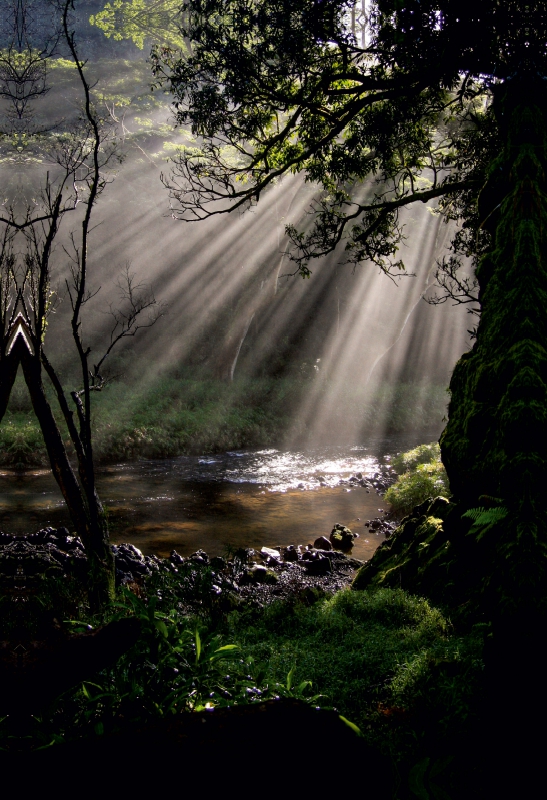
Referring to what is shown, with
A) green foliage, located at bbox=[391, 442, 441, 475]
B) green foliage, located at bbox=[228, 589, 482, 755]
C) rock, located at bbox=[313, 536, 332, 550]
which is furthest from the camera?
green foliage, located at bbox=[391, 442, 441, 475]

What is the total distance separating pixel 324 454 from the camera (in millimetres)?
20859

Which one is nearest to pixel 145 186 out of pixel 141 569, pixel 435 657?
pixel 141 569

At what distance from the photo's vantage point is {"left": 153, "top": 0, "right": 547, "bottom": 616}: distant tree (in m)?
3.18

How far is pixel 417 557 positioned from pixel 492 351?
12.1ft

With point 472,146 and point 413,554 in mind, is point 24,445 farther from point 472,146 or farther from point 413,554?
point 472,146

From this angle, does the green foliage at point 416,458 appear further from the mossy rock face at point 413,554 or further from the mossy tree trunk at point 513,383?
the mossy tree trunk at point 513,383

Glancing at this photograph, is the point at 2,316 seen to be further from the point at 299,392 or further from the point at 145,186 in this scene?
the point at 145,186

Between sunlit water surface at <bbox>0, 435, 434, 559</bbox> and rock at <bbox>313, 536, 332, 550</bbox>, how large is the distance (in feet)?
2.12

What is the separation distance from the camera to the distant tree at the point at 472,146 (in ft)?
10.4

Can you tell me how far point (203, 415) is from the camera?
2259 cm

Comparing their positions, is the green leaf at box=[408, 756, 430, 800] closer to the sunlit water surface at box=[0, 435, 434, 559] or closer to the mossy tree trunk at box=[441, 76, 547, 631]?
the mossy tree trunk at box=[441, 76, 547, 631]

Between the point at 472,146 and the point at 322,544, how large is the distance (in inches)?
305

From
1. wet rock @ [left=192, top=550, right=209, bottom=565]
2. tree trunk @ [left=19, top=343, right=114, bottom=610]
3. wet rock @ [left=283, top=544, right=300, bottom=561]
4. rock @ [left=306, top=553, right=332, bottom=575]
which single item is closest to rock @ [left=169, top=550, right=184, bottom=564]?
wet rock @ [left=192, top=550, right=209, bottom=565]

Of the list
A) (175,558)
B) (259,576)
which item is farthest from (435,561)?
(175,558)
